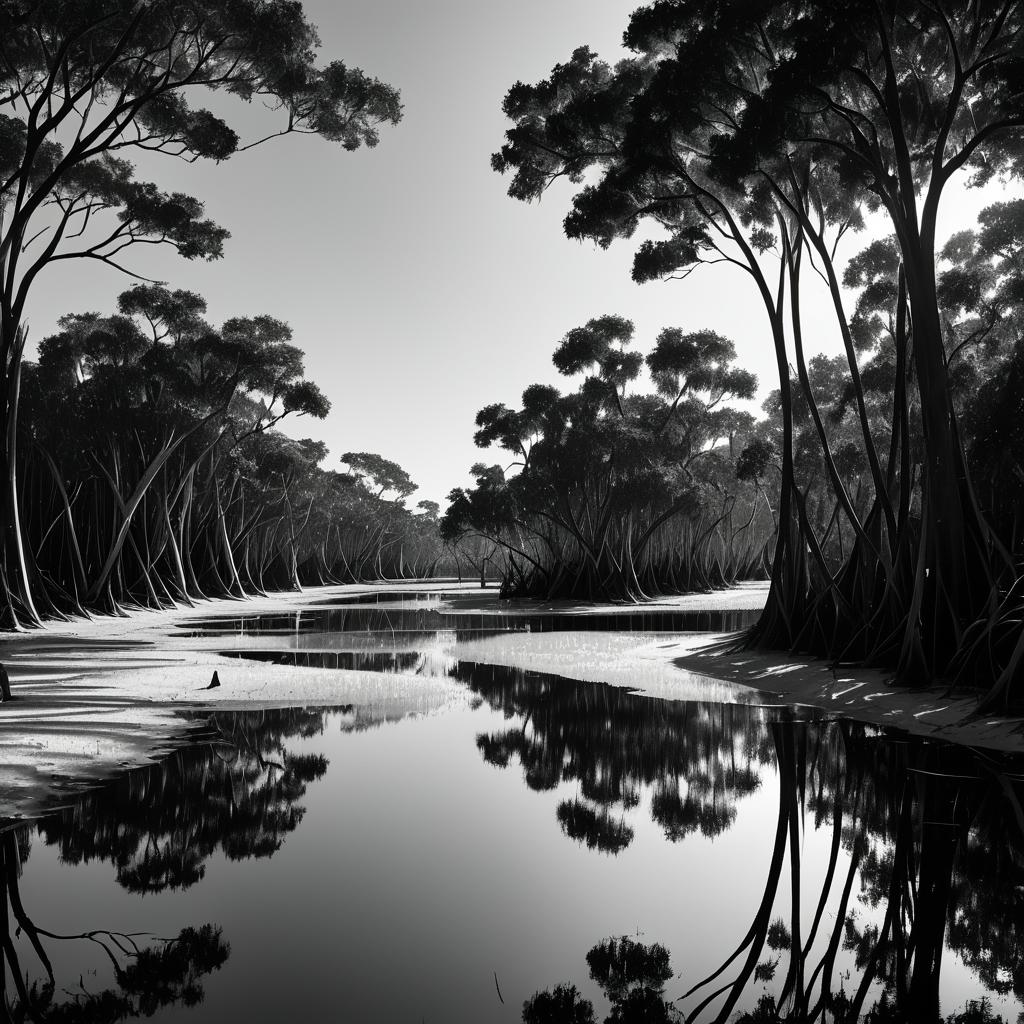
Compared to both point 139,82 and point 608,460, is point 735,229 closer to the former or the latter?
point 139,82

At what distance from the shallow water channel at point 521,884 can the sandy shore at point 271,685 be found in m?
0.68

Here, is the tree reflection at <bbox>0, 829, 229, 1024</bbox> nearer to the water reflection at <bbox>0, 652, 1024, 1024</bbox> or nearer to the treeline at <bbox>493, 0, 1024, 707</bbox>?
the water reflection at <bbox>0, 652, 1024, 1024</bbox>

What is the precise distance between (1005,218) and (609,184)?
8654 mm

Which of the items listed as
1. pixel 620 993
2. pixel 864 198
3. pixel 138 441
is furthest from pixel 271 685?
pixel 138 441

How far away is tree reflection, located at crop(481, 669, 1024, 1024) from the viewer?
2.88 metres

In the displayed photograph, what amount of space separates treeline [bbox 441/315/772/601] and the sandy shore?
574 inches

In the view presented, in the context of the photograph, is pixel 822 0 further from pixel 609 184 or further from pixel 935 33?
pixel 609 184

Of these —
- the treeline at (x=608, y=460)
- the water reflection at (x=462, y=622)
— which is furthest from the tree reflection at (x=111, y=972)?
the treeline at (x=608, y=460)

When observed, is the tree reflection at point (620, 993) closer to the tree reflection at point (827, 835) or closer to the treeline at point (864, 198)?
the tree reflection at point (827, 835)

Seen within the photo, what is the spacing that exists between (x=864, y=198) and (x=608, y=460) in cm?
1988

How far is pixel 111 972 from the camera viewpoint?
2.90 meters

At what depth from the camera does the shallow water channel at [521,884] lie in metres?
2.83

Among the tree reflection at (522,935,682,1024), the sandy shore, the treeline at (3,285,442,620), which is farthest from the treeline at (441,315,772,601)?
the tree reflection at (522,935,682,1024)

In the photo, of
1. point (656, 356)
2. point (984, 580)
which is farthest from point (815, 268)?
point (656, 356)
